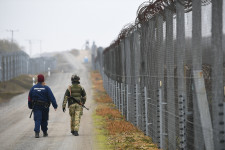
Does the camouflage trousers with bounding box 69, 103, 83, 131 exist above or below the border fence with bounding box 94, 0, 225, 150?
below

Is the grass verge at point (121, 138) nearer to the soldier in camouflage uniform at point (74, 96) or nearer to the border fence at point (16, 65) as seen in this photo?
the soldier in camouflage uniform at point (74, 96)

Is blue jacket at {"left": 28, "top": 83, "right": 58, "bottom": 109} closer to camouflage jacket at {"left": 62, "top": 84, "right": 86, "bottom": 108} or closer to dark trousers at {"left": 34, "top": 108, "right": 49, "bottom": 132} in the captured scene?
dark trousers at {"left": 34, "top": 108, "right": 49, "bottom": 132}

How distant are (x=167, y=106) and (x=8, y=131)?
23.9ft

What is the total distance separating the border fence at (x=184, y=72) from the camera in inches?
245

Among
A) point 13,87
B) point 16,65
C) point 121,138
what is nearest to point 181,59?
point 121,138

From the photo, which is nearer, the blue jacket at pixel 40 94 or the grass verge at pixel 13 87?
the blue jacket at pixel 40 94

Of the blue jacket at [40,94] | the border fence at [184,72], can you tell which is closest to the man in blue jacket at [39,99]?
the blue jacket at [40,94]

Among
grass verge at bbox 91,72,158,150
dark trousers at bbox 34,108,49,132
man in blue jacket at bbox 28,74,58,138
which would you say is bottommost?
grass verge at bbox 91,72,158,150

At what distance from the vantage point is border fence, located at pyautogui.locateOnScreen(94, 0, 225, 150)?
245 inches

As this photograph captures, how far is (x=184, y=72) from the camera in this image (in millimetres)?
8188

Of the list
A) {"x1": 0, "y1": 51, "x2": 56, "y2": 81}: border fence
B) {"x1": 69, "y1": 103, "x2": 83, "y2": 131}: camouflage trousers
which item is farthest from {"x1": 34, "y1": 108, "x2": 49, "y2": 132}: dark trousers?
{"x1": 0, "y1": 51, "x2": 56, "y2": 81}: border fence

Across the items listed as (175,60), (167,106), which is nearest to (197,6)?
(175,60)

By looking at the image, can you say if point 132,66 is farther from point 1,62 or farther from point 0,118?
point 1,62

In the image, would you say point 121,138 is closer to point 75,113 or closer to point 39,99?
point 75,113
